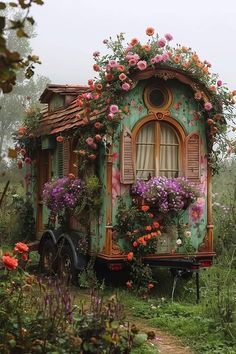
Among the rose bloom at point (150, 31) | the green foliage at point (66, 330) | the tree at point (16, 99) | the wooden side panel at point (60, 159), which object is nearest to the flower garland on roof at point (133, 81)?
the rose bloom at point (150, 31)

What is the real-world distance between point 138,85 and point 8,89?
5.86 metres

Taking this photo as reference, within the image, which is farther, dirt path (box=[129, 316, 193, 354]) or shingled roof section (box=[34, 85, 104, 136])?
shingled roof section (box=[34, 85, 104, 136])

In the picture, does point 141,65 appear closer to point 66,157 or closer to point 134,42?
point 134,42

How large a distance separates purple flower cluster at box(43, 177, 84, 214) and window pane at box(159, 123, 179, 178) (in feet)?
4.60

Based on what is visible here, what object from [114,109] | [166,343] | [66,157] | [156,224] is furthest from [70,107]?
[166,343]

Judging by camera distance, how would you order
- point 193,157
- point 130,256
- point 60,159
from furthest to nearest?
point 60,159 < point 193,157 < point 130,256

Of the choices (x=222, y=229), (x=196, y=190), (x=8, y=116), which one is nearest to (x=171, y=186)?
(x=196, y=190)

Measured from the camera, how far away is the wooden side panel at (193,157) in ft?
29.8

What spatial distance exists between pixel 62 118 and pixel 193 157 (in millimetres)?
2750

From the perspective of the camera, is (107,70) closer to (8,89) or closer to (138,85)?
(138,85)

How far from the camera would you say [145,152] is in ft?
29.5

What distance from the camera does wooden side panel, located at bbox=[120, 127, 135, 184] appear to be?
28.4 feet

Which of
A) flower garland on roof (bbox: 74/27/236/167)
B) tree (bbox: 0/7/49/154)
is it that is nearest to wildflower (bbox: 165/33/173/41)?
flower garland on roof (bbox: 74/27/236/167)

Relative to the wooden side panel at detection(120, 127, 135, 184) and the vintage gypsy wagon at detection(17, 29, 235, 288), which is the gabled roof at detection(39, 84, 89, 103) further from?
the wooden side panel at detection(120, 127, 135, 184)
